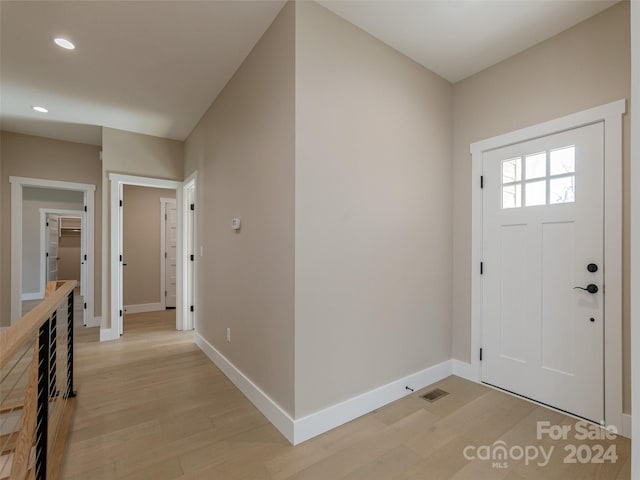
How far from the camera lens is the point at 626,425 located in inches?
77.0

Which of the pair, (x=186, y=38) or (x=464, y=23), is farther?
(x=186, y=38)

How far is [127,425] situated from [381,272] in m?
2.13

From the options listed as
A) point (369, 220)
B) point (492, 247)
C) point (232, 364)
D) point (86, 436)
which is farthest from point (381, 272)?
point (86, 436)

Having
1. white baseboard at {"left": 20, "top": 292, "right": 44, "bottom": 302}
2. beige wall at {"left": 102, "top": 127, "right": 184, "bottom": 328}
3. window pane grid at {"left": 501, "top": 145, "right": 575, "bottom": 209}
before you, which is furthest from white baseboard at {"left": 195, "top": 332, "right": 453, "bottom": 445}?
white baseboard at {"left": 20, "top": 292, "right": 44, "bottom": 302}

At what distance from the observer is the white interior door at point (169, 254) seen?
6.18m

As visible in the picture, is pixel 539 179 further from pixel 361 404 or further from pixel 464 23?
pixel 361 404

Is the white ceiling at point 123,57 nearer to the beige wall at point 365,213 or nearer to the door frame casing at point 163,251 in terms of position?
the beige wall at point 365,213

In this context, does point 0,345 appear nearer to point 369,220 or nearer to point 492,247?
point 369,220

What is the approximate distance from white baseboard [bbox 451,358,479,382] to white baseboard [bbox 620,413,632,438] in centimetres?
96

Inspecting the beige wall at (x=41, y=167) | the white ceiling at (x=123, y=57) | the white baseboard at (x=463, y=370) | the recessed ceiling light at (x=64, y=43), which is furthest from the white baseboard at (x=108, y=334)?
the white baseboard at (x=463, y=370)

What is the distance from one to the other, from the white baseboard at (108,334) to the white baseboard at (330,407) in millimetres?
2102

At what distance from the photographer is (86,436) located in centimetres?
200

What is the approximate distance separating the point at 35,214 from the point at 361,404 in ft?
27.1

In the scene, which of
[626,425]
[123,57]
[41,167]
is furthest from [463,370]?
[41,167]
